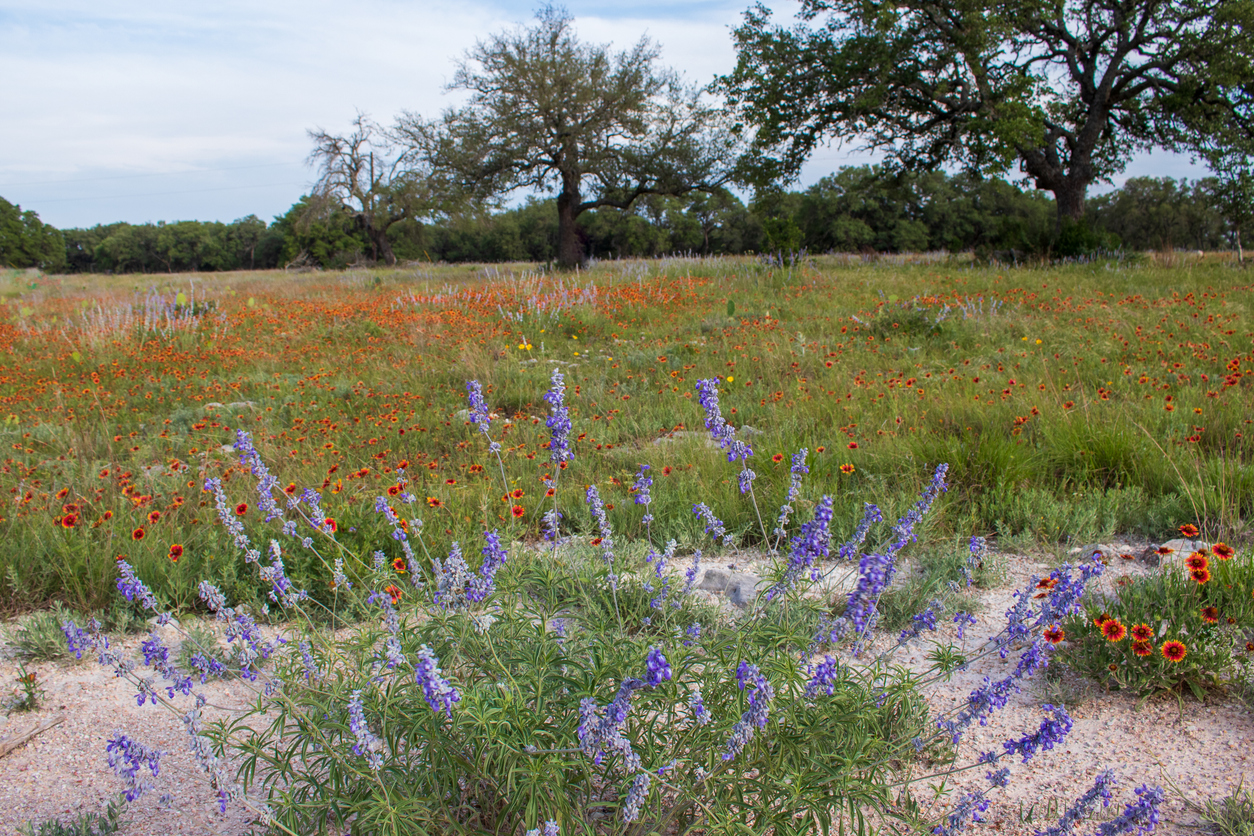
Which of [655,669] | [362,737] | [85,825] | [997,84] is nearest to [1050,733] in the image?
[655,669]

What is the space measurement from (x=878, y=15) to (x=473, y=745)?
17708 millimetres

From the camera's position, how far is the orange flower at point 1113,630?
2.05 metres

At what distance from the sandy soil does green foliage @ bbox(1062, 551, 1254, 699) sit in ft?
0.23

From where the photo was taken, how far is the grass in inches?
125

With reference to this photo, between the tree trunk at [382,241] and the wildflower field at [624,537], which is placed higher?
the tree trunk at [382,241]

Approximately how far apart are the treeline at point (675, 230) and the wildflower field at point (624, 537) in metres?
29.7

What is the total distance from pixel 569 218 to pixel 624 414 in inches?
741

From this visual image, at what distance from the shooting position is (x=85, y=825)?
1742 millimetres

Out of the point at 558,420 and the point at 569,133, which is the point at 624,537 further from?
the point at 569,133

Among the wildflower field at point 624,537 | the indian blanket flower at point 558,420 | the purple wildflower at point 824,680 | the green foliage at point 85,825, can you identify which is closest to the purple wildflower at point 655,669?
the wildflower field at point 624,537

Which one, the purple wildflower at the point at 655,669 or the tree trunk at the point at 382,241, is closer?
the purple wildflower at the point at 655,669

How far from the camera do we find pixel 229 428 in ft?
17.4

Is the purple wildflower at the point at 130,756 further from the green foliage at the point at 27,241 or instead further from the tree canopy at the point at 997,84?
the green foliage at the point at 27,241

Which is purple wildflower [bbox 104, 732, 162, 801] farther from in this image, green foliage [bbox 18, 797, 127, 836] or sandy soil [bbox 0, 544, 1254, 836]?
green foliage [bbox 18, 797, 127, 836]
